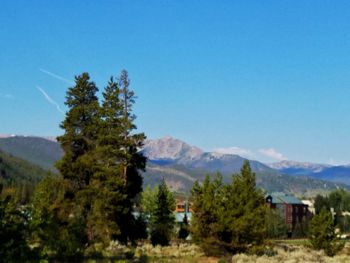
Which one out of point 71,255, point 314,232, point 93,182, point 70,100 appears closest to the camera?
point 71,255

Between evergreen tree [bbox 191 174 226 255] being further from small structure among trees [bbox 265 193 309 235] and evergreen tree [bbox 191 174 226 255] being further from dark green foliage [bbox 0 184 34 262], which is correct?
small structure among trees [bbox 265 193 309 235]

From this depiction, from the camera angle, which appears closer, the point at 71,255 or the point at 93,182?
the point at 71,255

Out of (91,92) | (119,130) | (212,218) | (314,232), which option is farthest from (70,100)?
(314,232)

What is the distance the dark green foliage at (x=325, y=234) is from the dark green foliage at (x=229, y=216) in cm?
1068

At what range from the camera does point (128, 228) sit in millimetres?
47406

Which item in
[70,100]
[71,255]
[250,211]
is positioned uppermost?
[70,100]

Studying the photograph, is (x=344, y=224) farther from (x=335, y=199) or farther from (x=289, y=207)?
(x=335, y=199)

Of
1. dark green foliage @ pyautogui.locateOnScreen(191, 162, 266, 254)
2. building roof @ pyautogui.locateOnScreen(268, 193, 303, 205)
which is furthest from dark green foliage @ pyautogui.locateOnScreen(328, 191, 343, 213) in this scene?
dark green foliage @ pyautogui.locateOnScreen(191, 162, 266, 254)

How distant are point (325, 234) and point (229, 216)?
51.3ft

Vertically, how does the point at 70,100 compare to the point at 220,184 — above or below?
above

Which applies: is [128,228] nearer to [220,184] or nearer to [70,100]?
[220,184]

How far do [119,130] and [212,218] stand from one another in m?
10.2

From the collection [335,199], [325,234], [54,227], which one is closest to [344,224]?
[335,199]

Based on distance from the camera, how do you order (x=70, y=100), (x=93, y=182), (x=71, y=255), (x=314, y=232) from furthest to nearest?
(x=314, y=232) → (x=70, y=100) → (x=93, y=182) → (x=71, y=255)
